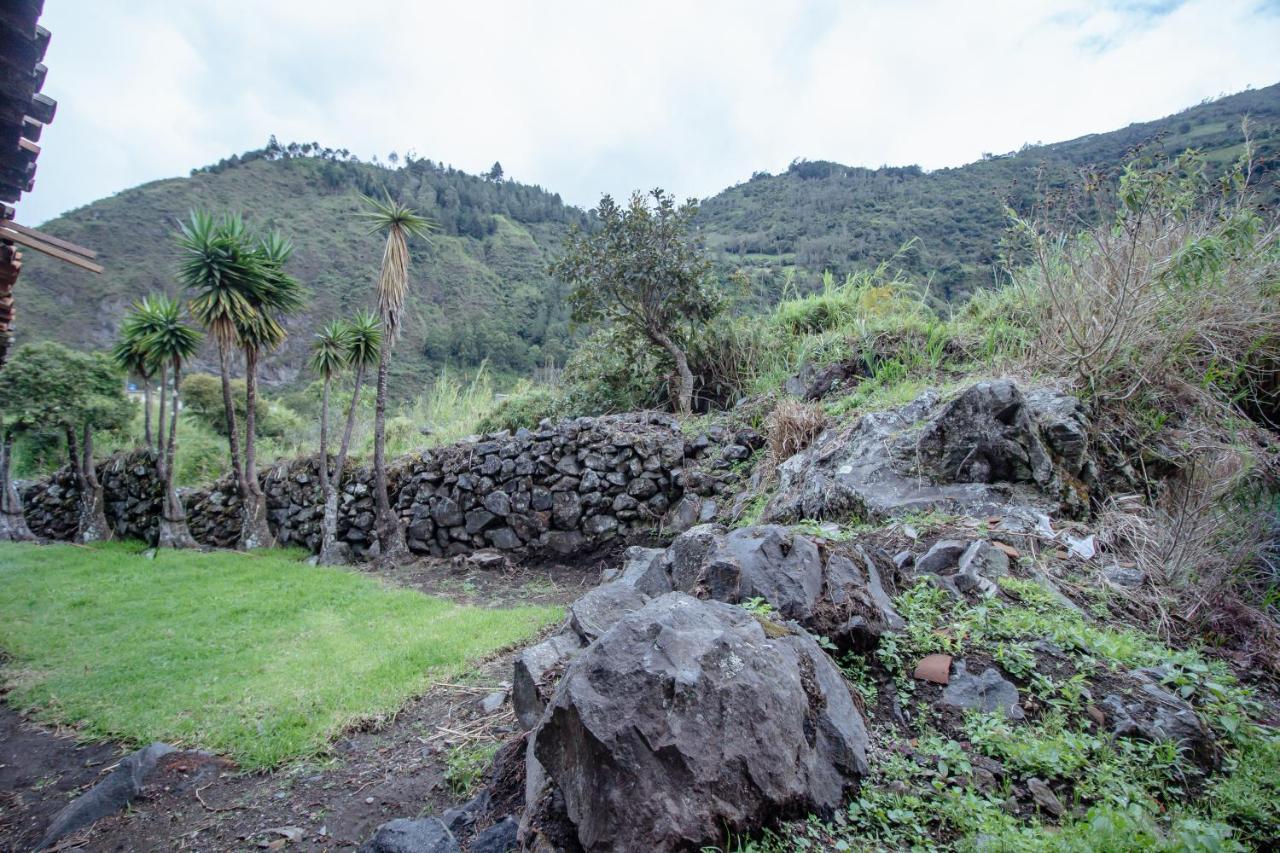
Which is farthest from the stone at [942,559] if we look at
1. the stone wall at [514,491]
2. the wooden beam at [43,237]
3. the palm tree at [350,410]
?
the palm tree at [350,410]

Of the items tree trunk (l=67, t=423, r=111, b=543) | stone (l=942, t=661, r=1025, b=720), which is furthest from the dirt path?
tree trunk (l=67, t=423, r=111, b=543)

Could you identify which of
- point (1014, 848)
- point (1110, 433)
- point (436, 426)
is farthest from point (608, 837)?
point (436, 426)

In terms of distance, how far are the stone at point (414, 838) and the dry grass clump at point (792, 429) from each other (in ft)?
15.1

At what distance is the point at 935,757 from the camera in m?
1.90

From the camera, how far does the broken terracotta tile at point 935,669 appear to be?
7.44 feet

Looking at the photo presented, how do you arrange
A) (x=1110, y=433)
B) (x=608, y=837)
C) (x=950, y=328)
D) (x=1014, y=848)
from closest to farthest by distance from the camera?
(x=1014, y=848)
(x=608, y=837)
(x=1110, y=433)
(x=950, y=328)

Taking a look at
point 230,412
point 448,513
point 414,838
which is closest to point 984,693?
point 414,838

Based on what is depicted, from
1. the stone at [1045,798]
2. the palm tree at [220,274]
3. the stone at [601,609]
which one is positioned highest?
the palm tree at [220,274]

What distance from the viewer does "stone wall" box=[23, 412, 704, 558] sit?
25.7 ft

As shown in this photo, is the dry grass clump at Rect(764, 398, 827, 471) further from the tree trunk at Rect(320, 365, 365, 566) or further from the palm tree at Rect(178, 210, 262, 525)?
the palm tree at Rect(178, 210, 262, 525)

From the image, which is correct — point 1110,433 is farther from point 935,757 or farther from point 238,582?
point 238,582

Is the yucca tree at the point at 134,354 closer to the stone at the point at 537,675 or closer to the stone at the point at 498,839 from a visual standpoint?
the stone at the point at 537,675

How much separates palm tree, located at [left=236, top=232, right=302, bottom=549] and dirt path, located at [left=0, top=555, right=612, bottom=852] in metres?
7.25

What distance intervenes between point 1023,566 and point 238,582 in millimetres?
9378
